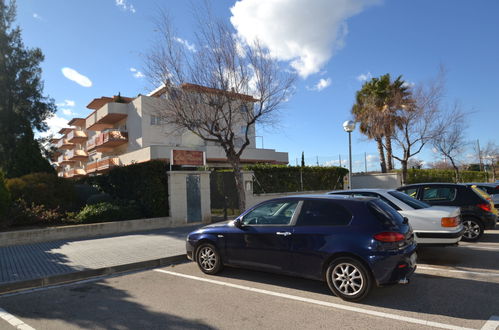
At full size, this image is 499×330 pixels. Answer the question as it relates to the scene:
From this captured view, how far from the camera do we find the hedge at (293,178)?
51.4 ft

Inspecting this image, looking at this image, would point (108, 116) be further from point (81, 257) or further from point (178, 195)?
point (81, 257)

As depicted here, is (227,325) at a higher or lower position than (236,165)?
lower

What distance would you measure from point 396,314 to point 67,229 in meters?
9.85

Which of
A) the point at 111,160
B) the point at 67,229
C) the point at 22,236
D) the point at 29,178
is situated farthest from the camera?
the point at 111,160

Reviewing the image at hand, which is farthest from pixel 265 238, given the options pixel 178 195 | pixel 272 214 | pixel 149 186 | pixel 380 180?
pixel 380 180

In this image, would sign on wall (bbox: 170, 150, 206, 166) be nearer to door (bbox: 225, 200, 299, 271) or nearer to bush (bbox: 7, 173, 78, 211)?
bush (bbox: 7, 173, 78, 211)

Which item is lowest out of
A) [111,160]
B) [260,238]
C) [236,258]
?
[236,258]

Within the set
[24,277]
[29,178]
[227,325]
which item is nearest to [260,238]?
[227,325]

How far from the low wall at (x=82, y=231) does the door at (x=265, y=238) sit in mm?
6879

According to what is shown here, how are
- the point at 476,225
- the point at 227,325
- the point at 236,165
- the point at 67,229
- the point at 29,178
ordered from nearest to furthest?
the point at 227,325
the point at 476,225
the point at 67,229
the point at 29,178
the point at 236,165

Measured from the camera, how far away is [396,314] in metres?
3.94

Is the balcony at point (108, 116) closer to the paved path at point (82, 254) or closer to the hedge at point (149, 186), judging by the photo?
the hedge at point (149, 186)

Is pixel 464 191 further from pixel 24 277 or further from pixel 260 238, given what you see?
pixel 24 277

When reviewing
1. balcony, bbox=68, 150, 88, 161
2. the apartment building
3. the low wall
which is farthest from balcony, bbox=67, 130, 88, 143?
the low wall
